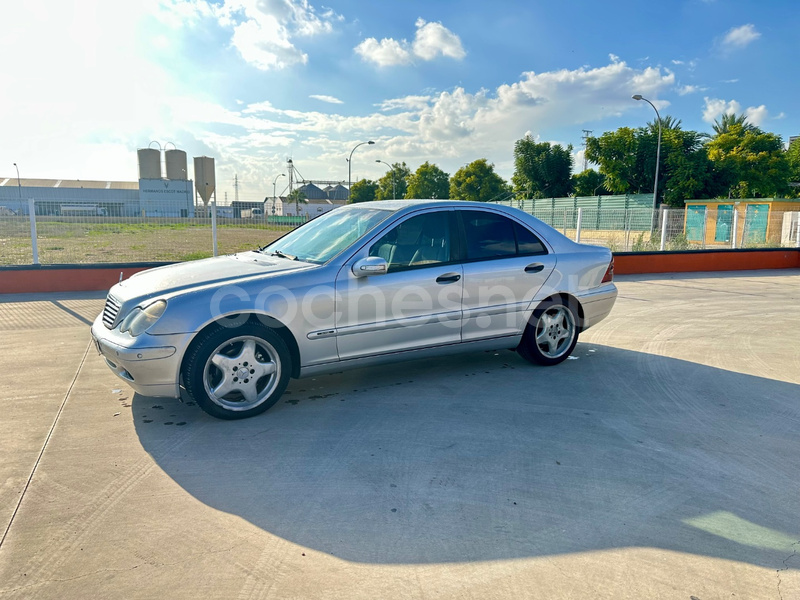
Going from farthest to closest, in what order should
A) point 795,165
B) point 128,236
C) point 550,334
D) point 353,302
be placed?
point 795,165, point 128,236, point 550,334, point 353,302

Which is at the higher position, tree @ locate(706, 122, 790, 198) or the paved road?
tree @ locate(706, 122, 790, 198)

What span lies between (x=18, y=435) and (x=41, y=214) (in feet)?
26.5

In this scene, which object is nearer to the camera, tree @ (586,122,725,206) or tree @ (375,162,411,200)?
tree @ (586,122,725,206)

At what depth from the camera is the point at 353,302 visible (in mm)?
4359

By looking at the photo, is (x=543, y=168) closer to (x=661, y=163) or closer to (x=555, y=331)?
(x=661, y=163)

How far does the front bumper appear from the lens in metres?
3.80

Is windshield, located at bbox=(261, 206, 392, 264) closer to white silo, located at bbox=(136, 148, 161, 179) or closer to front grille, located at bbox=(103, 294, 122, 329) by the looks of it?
front grille, located at bbox=(103, 294, 122, 329)

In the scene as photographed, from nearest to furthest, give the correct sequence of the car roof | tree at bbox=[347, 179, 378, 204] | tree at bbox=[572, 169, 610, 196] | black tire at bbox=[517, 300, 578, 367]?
1. the car roof
2. black tire at bbox=[517, 300, 578, 367]
3. tree at bbox=[572, 169, 610, 196]
4. tree at bbox=[347, 179, 378, 204]

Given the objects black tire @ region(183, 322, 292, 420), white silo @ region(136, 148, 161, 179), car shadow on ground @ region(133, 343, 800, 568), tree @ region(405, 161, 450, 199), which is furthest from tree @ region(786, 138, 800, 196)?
white silo @ region(136, 148, 161, 179)

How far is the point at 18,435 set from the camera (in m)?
3.84

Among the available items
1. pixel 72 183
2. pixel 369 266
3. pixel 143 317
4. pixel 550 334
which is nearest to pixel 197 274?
pixel 143 317

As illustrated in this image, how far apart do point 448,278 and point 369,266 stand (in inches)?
32.7

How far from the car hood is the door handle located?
1105 mm

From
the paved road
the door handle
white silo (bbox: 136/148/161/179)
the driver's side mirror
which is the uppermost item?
white silo (bbox: 136/148/161/179)
